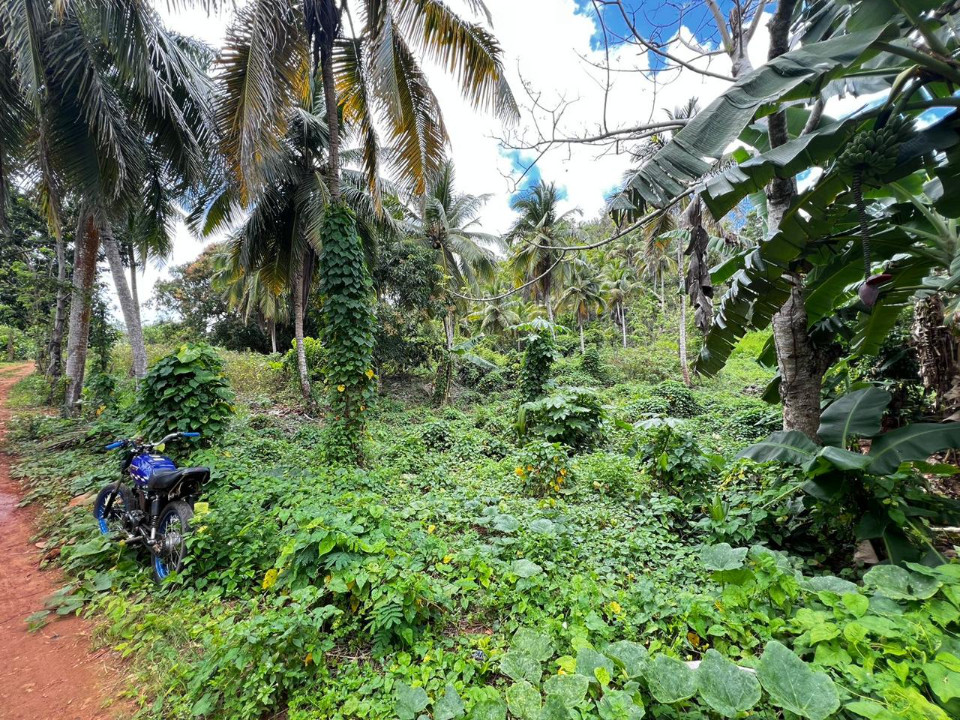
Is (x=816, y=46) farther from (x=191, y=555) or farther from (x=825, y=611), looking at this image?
(x=191, y=555)

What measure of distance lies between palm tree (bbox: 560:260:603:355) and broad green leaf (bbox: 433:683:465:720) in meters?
22.7

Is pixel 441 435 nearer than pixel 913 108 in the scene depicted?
No

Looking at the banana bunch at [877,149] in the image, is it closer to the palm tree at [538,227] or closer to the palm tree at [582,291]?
the palm tree at [538,227]

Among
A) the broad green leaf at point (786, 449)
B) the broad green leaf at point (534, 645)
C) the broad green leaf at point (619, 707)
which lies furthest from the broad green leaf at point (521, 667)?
the broad green leaf at point (786, 449)

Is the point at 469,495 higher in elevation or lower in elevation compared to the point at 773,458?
lower

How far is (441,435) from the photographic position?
827cm

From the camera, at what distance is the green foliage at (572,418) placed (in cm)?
715

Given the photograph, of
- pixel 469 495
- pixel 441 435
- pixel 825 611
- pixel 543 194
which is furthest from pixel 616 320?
pixel 825 611

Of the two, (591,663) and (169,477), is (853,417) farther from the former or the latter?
(169,477)

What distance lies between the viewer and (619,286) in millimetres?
26156

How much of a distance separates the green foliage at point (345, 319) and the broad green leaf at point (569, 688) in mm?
5264

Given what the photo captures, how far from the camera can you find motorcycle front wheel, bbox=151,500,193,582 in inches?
134

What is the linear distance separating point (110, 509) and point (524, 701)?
476 cm

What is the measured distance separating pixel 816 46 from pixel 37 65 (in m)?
9.40
